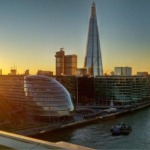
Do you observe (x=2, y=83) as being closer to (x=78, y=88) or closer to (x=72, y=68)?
(x=78, y=88)

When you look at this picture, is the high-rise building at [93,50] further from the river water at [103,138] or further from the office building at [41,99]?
the river water at [103,138]

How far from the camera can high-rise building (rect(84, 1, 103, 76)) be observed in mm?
34938

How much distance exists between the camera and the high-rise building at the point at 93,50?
34.9 m

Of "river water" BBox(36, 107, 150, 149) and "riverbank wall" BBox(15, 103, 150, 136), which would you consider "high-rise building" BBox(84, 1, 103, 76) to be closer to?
"riverbank wall" BBox(15, 103, 150, 136)

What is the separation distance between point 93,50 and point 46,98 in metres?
20.5

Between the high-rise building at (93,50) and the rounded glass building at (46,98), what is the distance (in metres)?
18.9

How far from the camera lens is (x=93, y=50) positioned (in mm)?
35062

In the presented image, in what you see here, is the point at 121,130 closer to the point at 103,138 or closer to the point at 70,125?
the point at 103,138

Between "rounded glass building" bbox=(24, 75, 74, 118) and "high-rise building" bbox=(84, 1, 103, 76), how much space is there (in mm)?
18884

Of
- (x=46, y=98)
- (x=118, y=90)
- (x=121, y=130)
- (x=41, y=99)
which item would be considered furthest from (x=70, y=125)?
(x=118, y=90)

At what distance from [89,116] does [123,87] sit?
9.87 meters

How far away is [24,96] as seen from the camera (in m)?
16.4

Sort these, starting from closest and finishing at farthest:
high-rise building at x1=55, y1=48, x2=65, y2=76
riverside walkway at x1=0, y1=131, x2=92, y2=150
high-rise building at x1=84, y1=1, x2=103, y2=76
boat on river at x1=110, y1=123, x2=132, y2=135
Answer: riverside walkway at x1=0, y1=131, x2=92, y2=150 → boat on river at x1=110, y1=123, x2=132, y2=135 → high-rise building at x1=84, y1=1, x2=103, y2=76 → high-rise building at x1=55, y1=48, x2=65, y2=76

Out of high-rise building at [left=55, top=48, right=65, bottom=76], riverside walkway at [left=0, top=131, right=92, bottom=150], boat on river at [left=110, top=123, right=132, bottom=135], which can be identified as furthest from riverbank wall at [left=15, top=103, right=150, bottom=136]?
high-rise building at [left=55, top=48, right=65, bottom=76]
